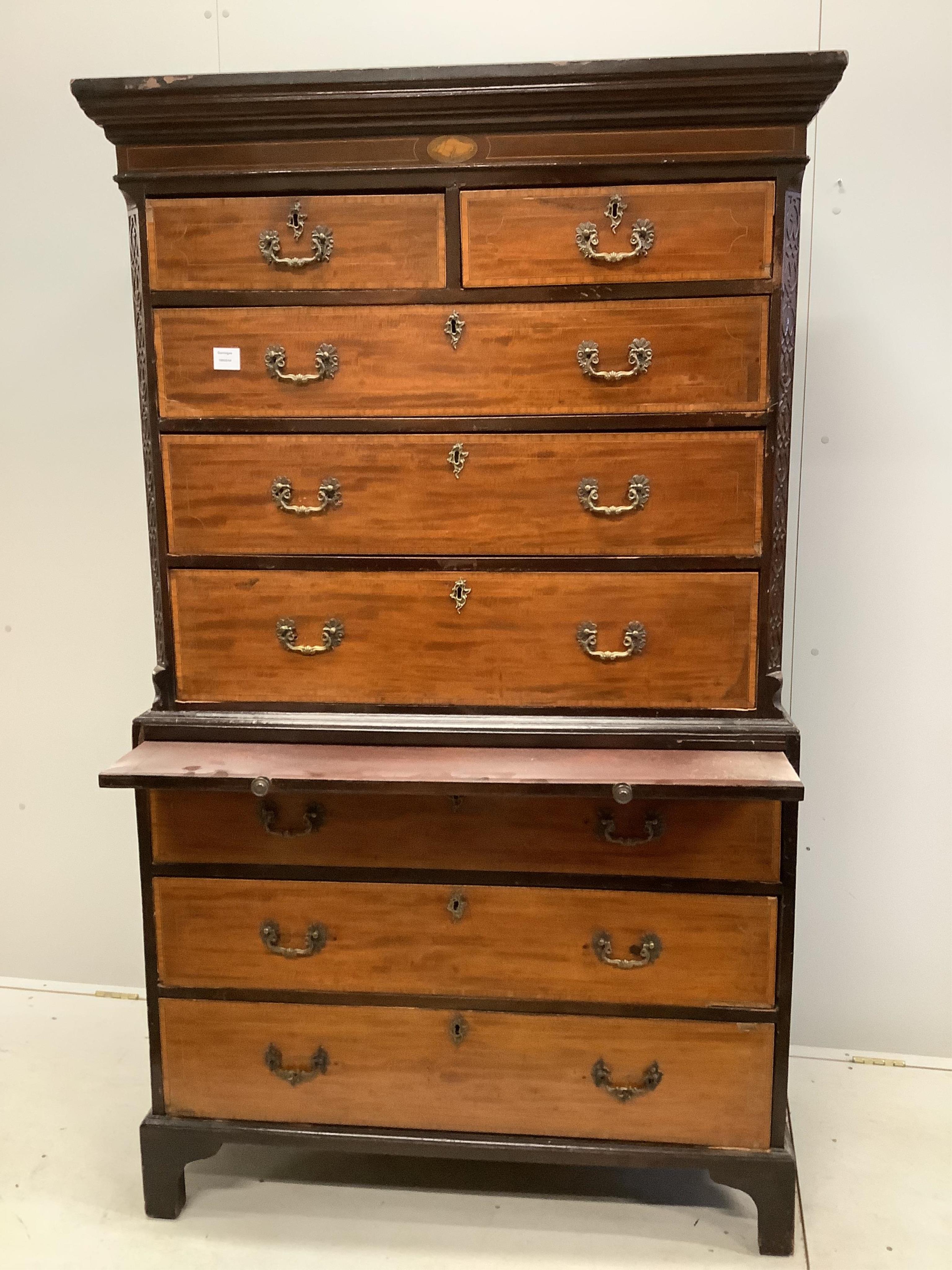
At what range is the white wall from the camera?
2.30 m

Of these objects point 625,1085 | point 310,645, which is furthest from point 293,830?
point 625,1085

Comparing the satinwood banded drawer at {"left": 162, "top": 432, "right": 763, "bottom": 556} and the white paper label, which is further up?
the white paper label

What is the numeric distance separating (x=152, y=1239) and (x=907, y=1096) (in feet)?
5.63

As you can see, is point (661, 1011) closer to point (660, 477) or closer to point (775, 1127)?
point (775, 1127)

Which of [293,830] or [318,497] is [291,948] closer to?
[293,830]

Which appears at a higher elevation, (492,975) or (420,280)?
(420,280)

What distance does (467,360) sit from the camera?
1.79m

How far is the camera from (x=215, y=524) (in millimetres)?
1878

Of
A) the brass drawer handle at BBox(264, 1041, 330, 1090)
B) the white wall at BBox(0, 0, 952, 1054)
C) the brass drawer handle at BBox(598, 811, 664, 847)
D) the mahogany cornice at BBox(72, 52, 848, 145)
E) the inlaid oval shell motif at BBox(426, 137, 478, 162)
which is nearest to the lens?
the mahogany cornice at BBox(72, 52, 848, 145)

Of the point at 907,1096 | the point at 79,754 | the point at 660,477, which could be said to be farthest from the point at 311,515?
the point at 907,1096

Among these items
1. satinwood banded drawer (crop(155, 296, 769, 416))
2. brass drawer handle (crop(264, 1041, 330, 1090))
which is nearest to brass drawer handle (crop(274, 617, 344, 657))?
satinwood banded drawer (crop(155, 296, 769, 416))

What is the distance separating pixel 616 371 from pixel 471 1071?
4.34ft

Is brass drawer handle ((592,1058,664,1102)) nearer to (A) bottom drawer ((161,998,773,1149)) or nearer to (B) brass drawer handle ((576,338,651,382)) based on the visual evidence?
(A) bottom drawer ((161,998,773,1149))

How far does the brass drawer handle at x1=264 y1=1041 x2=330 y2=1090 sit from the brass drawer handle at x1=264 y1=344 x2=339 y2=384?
1.25m
